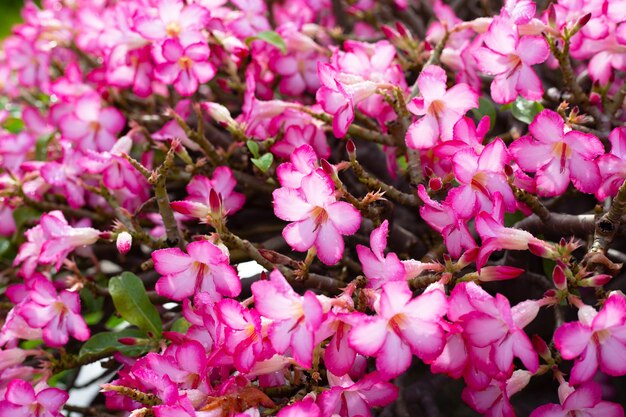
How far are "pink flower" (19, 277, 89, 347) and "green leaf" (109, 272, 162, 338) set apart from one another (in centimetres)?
6

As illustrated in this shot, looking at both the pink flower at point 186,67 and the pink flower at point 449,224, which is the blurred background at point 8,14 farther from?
the pink flower at point 449,224

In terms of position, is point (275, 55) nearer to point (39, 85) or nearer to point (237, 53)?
point (237, 53)

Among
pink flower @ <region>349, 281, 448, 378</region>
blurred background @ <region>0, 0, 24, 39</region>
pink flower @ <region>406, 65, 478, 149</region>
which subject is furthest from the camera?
blurred background @ <region>0, 0, 24, 39</region>

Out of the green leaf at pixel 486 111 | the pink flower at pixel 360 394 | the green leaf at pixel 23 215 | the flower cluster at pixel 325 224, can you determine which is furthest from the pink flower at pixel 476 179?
the green leaf at pixel 23 215

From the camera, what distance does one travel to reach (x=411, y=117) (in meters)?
1.00

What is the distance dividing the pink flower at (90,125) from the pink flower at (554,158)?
76 cm

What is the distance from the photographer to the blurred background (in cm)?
380

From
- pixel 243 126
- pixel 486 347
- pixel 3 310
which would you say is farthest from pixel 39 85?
pixel 486 347

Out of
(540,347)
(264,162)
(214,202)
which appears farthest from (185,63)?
(540,347)

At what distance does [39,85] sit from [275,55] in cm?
77

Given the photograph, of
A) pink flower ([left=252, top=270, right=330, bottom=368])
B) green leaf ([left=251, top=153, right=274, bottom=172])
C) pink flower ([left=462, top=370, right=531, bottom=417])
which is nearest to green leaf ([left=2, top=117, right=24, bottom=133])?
green leaf ([left=251, top=153, right=274, bottom=172])

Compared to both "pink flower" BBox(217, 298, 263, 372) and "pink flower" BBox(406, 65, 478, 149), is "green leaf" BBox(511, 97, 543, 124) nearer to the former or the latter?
"pink flower" BBox(406, 65, 478, 149)

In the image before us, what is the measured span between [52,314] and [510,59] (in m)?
0.73

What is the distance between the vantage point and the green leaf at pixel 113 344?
102 centimetres
